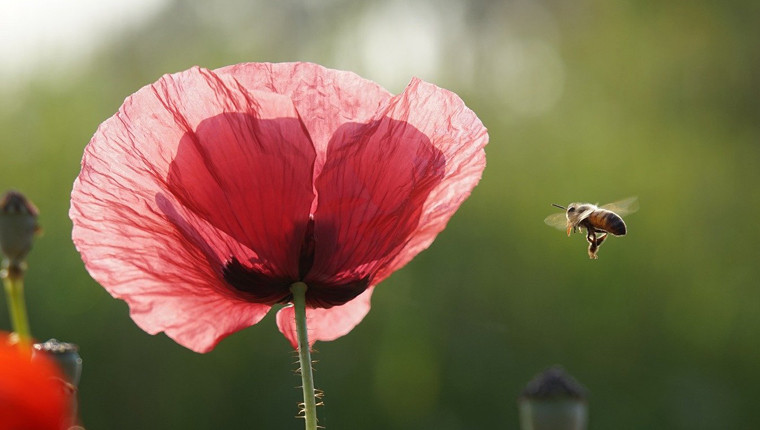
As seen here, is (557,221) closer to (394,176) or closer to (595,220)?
(595,220)

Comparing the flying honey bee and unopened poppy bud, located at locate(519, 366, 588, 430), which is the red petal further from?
the flying honey bee

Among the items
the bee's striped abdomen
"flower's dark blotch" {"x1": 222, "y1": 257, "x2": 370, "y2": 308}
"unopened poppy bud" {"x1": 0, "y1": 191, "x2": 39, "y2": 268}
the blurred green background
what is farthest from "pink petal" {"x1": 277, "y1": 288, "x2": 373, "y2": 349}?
the blurred green background

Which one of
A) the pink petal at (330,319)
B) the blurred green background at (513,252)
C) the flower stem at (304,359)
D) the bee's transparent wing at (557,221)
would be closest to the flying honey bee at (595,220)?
the bee's transparent wing at (557,221)

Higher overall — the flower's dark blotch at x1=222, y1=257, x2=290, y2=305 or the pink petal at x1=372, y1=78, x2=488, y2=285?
the pink petal at x1=372, y1=78, x2=488, y2=285

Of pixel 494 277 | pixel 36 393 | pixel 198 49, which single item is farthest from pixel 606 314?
pixel 36 393

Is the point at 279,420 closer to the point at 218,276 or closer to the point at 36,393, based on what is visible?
the point at 218,276

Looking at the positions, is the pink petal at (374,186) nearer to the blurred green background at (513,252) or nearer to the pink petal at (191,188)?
the pink petal at (191,188)
